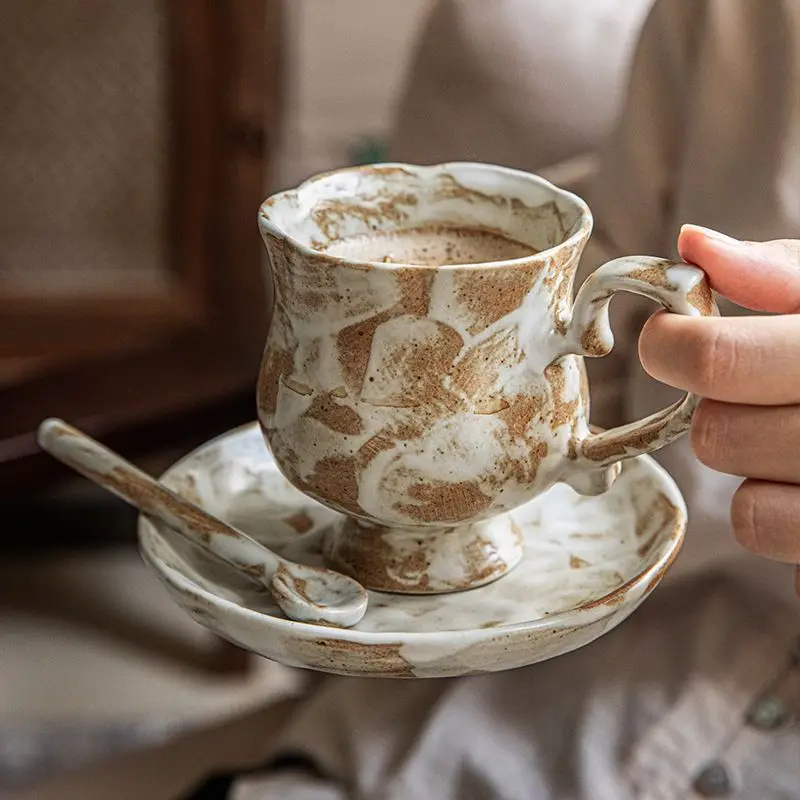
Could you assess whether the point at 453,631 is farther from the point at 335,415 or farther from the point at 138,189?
the point at 138,189

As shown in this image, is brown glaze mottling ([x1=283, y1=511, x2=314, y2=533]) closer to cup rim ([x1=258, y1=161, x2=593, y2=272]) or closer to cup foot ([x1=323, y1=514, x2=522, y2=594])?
cup foot ([x1=323, y1=514, x2=522, y2=594])

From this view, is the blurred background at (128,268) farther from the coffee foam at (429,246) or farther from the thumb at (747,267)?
the thumb at (747,267)

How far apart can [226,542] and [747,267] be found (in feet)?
0.79

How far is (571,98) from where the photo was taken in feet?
2.82

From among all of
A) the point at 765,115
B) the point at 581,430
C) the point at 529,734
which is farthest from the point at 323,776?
the point at 765,115

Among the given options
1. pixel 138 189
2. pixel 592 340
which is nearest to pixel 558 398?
pixel 592 340

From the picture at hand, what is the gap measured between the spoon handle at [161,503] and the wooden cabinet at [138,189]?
66 centimetres

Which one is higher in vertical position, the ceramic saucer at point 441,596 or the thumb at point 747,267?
the thumb at point 747,267


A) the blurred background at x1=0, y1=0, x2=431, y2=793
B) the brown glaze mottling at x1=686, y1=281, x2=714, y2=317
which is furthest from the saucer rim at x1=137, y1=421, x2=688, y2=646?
the blurred background at x1=0, y1=0, x2=431, y2=793

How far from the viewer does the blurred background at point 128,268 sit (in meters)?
1.29

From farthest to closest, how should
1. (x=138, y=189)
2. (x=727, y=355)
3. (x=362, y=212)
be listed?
(x=138, y=189) < (x=362, y=212) < (x=727, y=355)

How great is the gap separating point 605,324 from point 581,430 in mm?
52

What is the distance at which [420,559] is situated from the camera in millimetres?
515

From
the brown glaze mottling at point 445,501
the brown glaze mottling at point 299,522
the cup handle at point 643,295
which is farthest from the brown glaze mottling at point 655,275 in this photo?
the brown glaze mottling at point 299,522
